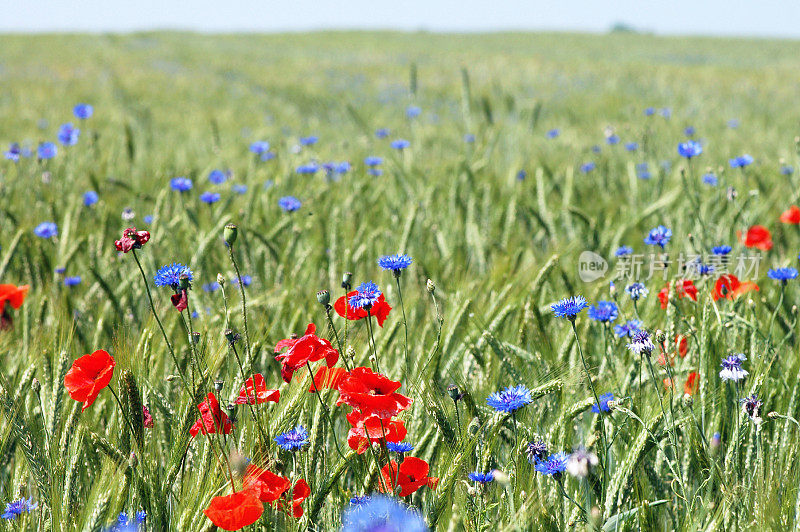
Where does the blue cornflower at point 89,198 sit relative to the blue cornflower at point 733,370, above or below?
below

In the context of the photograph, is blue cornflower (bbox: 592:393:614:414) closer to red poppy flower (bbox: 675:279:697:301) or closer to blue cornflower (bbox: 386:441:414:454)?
blue cornflower (bbox: 386:441:414:454)

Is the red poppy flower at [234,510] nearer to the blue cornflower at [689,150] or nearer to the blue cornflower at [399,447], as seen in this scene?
the blue cornflower at [399,447]

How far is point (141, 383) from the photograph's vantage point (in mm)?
1069

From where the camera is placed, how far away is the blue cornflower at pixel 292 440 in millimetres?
931

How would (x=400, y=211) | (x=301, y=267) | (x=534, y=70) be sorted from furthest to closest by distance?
(x=534, y=70) → (x=400, y=211) → (x=301, y=267)

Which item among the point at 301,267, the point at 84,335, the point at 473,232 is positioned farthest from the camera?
the point at 473,232

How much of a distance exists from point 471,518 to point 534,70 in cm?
1417

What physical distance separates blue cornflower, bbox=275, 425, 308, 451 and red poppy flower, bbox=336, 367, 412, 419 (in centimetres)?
10

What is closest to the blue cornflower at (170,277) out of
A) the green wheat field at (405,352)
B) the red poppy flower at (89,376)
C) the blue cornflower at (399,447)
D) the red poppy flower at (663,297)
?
the green wheat field at (405,352)

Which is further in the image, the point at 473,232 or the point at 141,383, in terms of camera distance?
the point at 473,232

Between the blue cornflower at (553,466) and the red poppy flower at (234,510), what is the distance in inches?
13.5

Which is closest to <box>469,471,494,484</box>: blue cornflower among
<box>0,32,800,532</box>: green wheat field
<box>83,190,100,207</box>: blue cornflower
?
<box>0,32,800,532</box>: green wheat field

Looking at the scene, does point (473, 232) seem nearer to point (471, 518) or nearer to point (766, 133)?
point (471, 518)

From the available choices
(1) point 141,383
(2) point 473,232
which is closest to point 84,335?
(1) point 141,383
